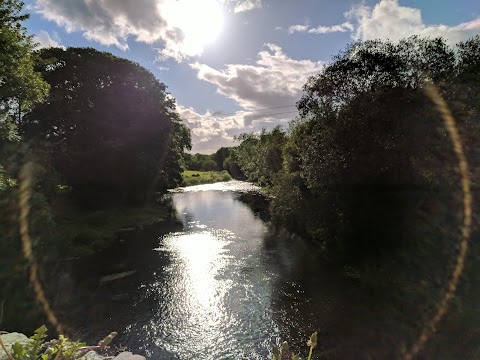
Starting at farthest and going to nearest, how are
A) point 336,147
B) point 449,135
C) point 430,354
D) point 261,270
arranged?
point 336,147 < point 261,270 < point 449,135 < point 430,354

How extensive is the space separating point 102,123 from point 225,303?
132 ft

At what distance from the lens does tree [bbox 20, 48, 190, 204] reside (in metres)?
46.8

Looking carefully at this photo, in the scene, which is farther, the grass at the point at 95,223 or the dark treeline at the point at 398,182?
the grass at the point at 95,223

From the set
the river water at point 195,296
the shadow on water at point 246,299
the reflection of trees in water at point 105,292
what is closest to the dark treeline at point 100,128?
the reflection of trees in water at point 105,292

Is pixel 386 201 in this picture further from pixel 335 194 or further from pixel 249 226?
pixel 249 226

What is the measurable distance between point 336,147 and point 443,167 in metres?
7.06

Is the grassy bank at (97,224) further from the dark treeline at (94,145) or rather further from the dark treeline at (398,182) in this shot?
the dark treeline at (398,182)

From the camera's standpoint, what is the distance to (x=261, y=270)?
880 inches

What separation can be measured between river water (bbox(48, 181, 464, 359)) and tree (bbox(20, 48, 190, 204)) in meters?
27.1

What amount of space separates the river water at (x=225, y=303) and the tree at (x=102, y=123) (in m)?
27.1

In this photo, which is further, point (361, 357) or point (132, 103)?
point (132, 103)

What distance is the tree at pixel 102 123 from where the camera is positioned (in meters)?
46.8

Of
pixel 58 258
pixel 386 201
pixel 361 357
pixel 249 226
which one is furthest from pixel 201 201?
pixel 361 357

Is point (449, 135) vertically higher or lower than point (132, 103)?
lower
